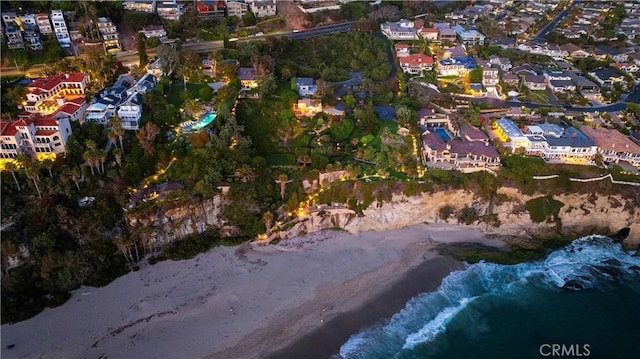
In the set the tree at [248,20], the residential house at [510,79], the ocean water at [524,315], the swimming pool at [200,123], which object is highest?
the tree at [248,20]

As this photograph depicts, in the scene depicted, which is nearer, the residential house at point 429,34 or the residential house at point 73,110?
the residential house at point 73,110

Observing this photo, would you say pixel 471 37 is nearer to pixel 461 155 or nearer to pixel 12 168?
pixel 461 155

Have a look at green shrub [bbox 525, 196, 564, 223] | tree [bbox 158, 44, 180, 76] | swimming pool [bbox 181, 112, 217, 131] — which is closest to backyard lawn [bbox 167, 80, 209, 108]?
tree [bbox 158, 44, 180, 76]

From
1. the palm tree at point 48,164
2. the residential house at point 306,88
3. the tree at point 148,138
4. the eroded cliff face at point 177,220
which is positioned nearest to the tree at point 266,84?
the residential house at point 306,88


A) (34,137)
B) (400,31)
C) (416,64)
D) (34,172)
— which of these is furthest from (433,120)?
(34,137)

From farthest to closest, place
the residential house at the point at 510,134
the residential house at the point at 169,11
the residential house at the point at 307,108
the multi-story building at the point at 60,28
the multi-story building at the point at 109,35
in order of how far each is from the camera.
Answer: the residential house at the point at 169,11
the multi-story building at the point at 109,35
the multi-story building at the point at 60,28
the residential house at the point at 307,108
the residential house at the point at 510,134

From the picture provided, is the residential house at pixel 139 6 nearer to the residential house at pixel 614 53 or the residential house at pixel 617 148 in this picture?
the residential house at pixel 617 148
